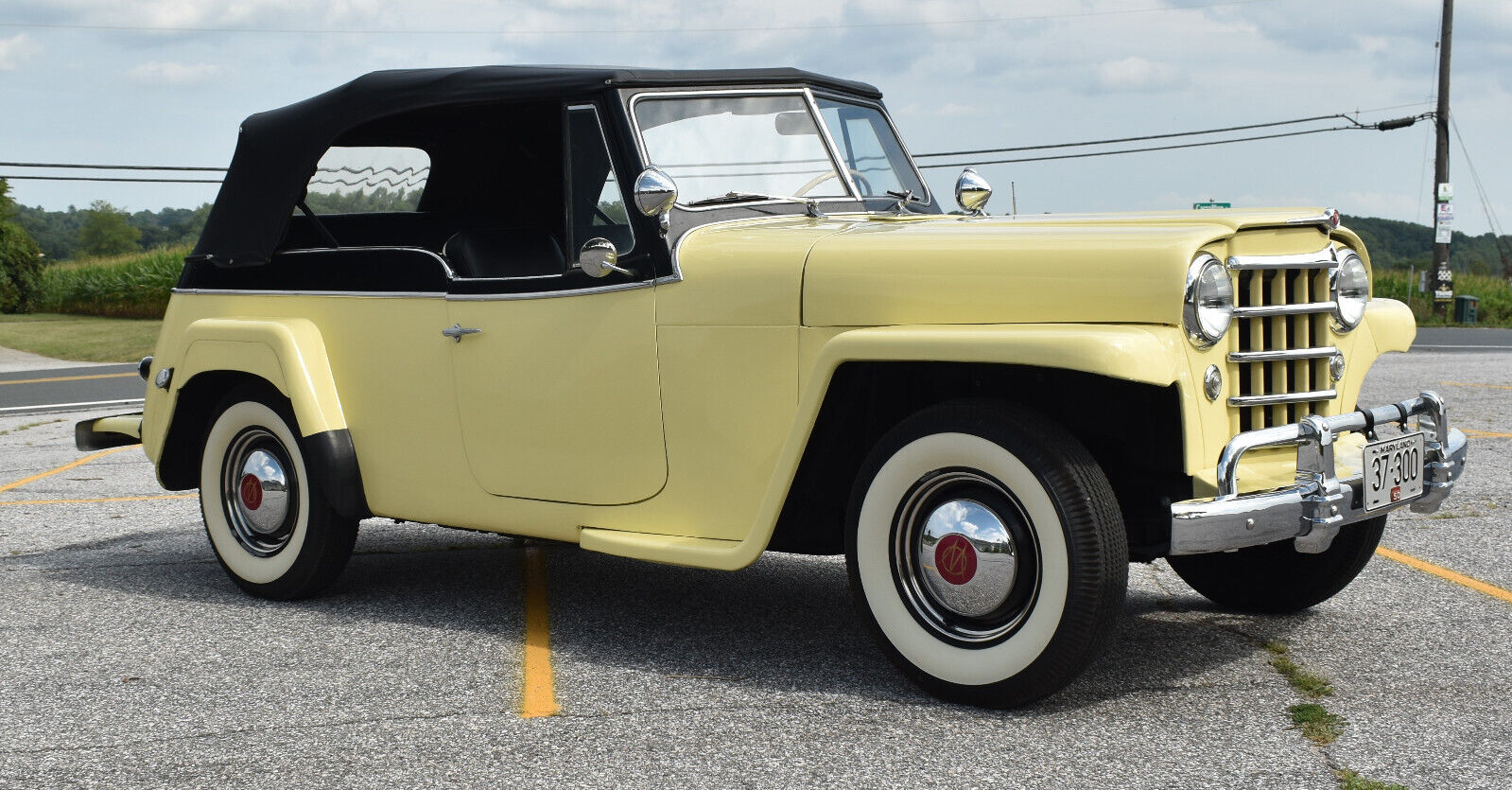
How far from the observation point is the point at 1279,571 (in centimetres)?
475

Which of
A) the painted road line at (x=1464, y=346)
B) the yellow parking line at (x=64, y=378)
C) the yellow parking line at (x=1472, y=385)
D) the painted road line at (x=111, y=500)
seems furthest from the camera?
the painted road line at (x=1464, y=346)

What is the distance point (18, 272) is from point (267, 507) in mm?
40919

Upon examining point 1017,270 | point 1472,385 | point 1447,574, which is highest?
point 1017,270

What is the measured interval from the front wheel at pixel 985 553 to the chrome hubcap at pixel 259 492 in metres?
2.47

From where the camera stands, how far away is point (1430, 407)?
13.9 ft

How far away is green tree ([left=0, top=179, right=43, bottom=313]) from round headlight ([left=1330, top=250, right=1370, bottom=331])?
140 ft

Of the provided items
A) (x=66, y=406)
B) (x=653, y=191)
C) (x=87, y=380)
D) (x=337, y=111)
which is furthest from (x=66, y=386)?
(x=653, y=191)

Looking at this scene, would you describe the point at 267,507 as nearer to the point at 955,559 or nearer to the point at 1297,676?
the point at 955,559

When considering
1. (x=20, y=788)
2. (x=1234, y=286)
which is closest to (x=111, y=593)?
(x=20, y=788)

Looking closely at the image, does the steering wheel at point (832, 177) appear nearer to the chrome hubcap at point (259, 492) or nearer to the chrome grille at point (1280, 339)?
the chrome grille at point (1280, 339)

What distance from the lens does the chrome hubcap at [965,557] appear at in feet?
12.0

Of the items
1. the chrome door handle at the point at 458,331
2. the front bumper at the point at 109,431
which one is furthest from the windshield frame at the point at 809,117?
the front bumper at the point at 109,431

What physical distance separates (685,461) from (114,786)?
177 cm

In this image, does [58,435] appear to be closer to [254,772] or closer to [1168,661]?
[254,772]
